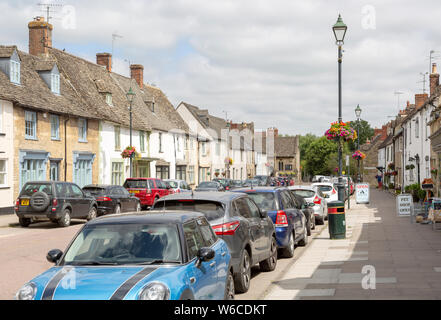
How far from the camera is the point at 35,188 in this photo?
21.1m

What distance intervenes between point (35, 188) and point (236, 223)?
45.6 feet

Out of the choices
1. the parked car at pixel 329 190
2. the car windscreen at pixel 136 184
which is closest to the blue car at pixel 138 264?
the parked car at pixel 329 190

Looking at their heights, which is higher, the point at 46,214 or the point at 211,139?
the point at 211,139

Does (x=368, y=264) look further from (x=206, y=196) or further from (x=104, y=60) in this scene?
(x=104, y=60)

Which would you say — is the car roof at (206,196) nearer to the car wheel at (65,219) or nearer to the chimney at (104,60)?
the car wheel at (65,219)

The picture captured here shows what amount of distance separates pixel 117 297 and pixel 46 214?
53.9ft

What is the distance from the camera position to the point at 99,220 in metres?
6.99

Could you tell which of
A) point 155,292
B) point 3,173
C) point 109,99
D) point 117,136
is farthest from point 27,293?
point 109,99

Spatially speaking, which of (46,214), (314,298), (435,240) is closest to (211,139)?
(46,214)

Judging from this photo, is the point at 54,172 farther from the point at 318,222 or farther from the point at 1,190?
the point at 318,222

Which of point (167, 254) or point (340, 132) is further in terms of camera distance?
point (340, 132)

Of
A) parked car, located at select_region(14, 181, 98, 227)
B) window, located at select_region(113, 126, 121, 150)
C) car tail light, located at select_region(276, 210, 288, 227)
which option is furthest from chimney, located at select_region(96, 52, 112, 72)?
car tail light, located at select_region(276, 210, 288, 227)

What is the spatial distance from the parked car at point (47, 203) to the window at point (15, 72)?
9.65 meters

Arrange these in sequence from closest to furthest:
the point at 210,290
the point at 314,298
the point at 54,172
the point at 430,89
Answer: the point at 210,290, the point at 314,298, the point at 54,172, the point at 430,89
